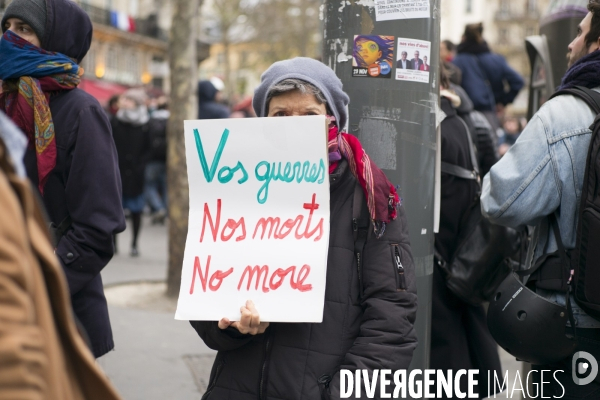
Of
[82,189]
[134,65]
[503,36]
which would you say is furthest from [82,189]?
[503,36]

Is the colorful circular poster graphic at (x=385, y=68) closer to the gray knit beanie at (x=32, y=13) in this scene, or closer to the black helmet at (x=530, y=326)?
the black helmet at (x=530, y=326)

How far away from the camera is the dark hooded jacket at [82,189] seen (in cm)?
274

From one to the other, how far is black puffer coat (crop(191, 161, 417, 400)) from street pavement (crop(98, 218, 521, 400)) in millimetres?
2669

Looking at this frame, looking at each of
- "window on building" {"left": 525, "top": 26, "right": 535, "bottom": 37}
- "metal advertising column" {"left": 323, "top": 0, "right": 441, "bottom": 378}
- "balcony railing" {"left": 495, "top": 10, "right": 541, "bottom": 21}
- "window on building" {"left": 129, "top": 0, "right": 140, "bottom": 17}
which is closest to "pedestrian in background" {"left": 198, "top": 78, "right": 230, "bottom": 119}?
"metal advertising column" {"left": 323, "top": 0, "right": 441, "bottom": 378}

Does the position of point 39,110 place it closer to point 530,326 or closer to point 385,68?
point 385,68

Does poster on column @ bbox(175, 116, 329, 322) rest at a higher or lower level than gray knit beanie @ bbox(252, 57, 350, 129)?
lower

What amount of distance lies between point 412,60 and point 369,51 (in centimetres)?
17

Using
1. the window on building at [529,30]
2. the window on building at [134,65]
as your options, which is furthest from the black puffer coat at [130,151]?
the window on building at [529,30]

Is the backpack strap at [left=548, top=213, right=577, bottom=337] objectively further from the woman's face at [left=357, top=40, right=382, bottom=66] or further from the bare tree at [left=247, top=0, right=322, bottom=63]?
the bare tree at [left=247, top=0, right=322, bottom=63]

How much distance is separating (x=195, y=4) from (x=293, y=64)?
5.74 m

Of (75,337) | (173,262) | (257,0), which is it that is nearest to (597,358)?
(75,337)

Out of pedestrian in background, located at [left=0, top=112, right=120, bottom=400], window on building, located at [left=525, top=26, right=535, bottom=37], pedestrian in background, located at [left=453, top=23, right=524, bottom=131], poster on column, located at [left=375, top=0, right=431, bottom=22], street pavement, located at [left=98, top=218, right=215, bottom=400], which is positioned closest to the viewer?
pedestrian in background, located at [left=0, top=112, right=120, bottom=400]

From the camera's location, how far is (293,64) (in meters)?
2.52

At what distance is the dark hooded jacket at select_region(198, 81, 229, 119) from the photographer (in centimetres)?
1155
